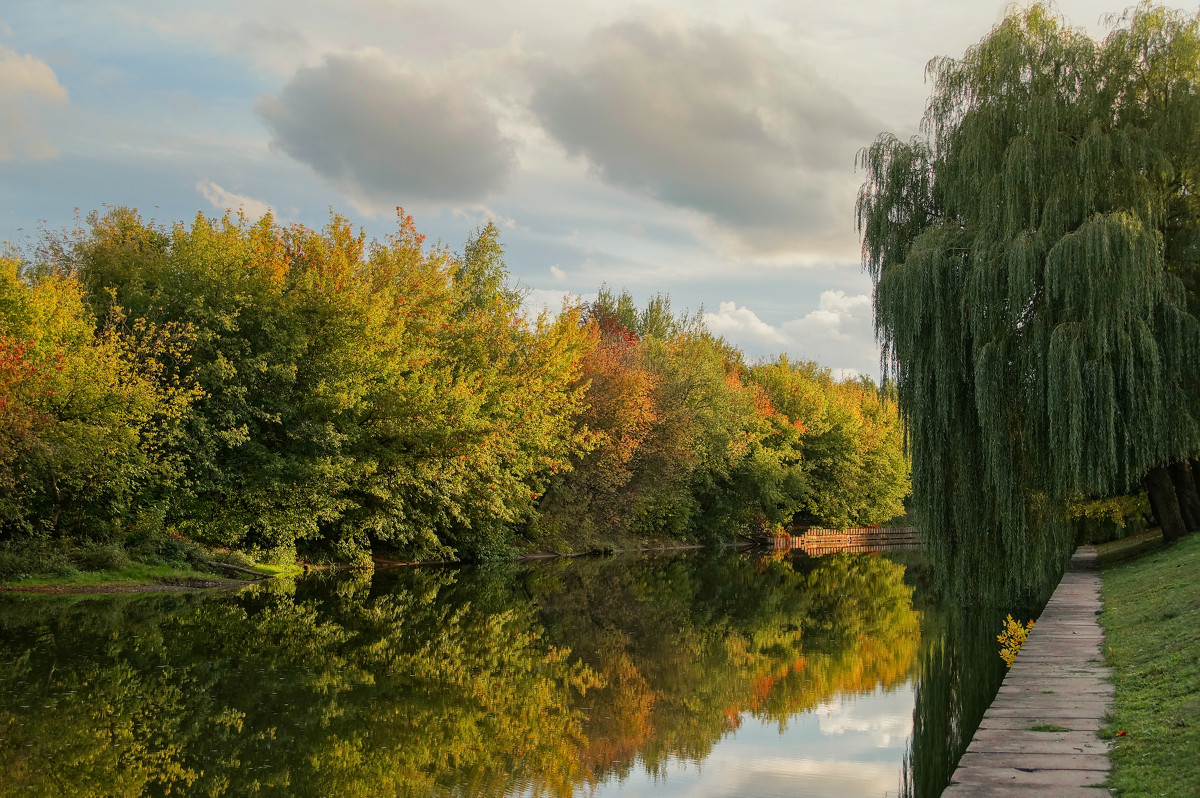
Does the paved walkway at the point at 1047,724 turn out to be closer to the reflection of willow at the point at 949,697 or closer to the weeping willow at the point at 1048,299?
the reflection of willow at the point at 949,697

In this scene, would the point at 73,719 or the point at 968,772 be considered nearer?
the point at 968,772

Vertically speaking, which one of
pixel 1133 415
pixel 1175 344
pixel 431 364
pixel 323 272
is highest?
pixel 323 272

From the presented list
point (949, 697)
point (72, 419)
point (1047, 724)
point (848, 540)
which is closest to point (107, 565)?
point (72, 419)

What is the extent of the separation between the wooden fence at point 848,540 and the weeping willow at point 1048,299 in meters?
35.1

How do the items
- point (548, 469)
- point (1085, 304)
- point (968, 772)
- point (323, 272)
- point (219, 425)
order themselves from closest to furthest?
1. point (968, 772)
2. point (1085, 304)
3. point (219, 425)
4. point (323, 272)
5. point (548, 469)

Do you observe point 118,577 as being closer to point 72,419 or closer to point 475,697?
point 72,419

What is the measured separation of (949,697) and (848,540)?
170 ft

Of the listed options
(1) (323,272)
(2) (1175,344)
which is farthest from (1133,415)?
(1) (323,272)

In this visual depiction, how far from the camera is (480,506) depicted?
32312 mm

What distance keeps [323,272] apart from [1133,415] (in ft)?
69.9

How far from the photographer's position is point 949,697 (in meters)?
12.6

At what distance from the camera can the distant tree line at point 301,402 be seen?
21312 millimetres

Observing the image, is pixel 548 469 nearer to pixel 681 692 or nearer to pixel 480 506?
pixel 480 506

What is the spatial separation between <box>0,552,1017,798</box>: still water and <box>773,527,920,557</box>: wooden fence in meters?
33.6
